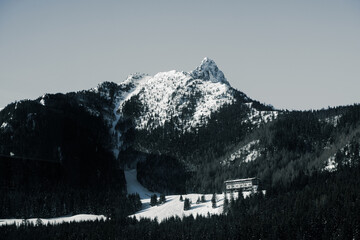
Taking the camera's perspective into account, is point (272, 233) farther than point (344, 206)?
No

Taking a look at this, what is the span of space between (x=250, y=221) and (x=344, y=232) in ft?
134

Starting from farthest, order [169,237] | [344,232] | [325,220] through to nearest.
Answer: [169,237], [325,220], [344,232]

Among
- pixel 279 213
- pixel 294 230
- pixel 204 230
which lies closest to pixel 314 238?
pixel 294 230

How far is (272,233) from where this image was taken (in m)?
175

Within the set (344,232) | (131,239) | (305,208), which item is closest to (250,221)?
(305,208)

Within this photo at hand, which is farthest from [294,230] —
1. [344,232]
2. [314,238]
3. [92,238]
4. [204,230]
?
[92,238]

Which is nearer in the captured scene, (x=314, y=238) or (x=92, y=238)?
(x=314, y=238)

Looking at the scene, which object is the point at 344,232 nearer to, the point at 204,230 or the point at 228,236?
the point at 228,236

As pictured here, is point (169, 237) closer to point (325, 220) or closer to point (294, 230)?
point (294, 230)

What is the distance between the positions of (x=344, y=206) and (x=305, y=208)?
57.4ft

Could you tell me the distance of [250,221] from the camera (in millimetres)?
190875

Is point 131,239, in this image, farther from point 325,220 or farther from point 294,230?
point 325,220

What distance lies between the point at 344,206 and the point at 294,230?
96.5 feet

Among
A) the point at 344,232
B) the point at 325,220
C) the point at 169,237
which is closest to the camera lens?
the point at 344,232
